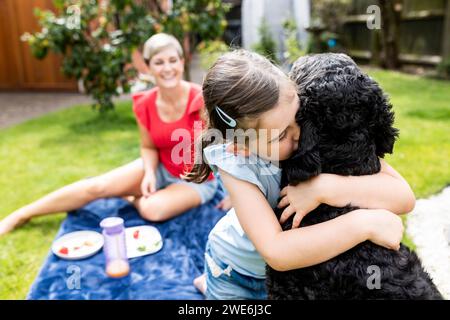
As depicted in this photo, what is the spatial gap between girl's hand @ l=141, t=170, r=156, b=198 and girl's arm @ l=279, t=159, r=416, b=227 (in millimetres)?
1896

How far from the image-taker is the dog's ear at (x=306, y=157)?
165cm

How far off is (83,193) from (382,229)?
2.82 m

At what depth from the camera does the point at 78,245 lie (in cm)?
332

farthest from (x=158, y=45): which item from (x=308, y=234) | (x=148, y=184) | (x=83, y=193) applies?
(x=308, y=234)

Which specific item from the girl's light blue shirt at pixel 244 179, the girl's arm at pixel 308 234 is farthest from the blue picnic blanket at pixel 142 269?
the girl's arm at pixel 308 234

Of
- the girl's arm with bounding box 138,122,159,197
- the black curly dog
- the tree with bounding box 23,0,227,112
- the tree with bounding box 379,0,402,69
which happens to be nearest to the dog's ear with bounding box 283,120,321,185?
the black curly dog

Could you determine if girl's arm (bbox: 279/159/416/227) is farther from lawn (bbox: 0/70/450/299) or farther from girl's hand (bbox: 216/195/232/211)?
girl's hand (bbox: 216/195/232/211)

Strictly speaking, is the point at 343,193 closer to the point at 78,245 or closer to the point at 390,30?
the point at 78,245

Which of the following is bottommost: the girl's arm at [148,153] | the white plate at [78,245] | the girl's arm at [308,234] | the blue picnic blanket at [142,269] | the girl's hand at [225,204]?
the blue picnic blanket at [142,269]

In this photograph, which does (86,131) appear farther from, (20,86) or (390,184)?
(390,184)

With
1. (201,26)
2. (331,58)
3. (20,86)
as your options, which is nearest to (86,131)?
(201,26)

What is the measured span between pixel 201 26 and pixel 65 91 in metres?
5.43

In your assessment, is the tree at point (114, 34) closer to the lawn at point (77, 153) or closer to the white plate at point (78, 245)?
the lawn at point (77, 153)

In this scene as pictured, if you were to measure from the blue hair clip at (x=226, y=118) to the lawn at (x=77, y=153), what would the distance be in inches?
84.4
